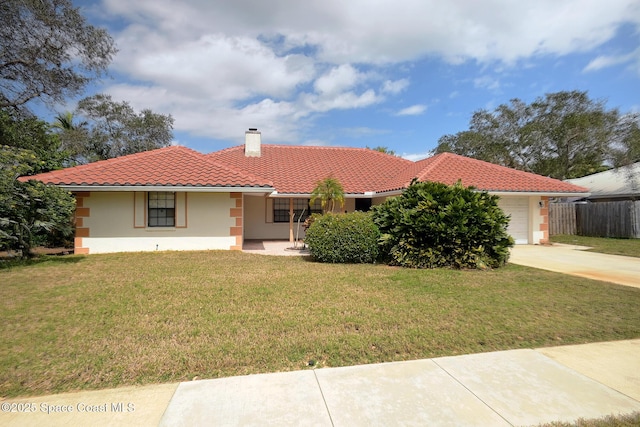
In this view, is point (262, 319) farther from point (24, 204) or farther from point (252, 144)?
point (252, 144)

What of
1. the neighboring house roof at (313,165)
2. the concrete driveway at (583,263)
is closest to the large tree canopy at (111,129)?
the neighboring house roof at (313,165)

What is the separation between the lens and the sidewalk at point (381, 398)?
292 cm

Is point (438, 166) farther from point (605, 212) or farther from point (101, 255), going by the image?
point (101, 255)

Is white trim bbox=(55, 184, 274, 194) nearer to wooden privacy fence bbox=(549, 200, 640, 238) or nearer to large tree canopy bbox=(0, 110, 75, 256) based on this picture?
large tree canopy bbox=(0, 110, 75, 256)

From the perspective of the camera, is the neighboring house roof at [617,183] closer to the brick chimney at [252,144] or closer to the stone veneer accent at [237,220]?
the brick chimney at [252,144]

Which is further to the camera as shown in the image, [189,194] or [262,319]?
[189,194]

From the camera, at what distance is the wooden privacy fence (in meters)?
17.8

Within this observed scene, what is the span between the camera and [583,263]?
419 inches

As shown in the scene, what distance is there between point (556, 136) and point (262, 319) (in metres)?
31.6

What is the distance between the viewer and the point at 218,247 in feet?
41.3

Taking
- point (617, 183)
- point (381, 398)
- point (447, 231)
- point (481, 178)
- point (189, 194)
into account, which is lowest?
point (381, 398)

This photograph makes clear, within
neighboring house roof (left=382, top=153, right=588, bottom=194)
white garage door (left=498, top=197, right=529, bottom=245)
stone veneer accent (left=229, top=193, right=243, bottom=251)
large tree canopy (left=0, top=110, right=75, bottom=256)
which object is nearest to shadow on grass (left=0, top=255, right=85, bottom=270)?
large tree canopy (left=0, top=110, right=75, bottom=256)

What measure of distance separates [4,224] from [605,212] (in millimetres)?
27040

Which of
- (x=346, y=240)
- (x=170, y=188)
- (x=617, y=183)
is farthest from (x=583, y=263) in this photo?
(x=617, y=183)
